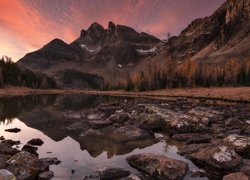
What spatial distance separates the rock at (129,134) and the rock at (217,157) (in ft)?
21.4

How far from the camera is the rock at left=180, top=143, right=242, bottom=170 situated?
1283 centimetres

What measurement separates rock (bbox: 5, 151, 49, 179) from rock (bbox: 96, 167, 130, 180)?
11.7ft

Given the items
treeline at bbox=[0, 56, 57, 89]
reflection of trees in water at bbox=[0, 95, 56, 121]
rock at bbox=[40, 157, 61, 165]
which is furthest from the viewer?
treeline at bbox=[0, 56, 57, 89]

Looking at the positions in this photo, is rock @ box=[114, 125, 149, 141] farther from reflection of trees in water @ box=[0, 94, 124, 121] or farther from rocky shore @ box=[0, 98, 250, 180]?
reflection of trees in water @ box=[0, 94, 124, 121]

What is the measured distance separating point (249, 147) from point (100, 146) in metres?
11.4

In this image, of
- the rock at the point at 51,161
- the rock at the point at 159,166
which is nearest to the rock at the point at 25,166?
the rock at the point at 51,161

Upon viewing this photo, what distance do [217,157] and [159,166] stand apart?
3.76 meters

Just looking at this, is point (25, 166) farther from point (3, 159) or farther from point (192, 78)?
point (192, 78)

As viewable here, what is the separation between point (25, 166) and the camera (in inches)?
473

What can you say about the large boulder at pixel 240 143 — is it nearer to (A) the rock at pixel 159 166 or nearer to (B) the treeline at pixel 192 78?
(A) the rock at pixel 159 166

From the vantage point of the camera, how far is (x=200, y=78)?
4695 inches

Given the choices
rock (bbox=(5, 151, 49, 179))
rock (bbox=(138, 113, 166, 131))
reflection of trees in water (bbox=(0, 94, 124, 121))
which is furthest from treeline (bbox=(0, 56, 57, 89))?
rock (bbox=(5, 151, 49, 179))

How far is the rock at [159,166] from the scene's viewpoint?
11.9 meters

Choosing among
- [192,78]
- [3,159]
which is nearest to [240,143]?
[3,159]
